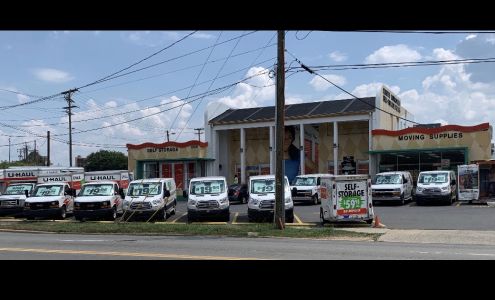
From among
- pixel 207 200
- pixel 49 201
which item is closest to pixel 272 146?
pixel 49 201

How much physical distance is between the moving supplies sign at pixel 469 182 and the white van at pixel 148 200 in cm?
1736

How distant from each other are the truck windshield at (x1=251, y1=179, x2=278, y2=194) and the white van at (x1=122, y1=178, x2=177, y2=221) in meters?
4.46

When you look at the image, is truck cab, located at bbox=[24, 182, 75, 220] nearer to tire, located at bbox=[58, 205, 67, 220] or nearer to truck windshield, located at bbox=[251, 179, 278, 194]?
tire, located at bbox=[58, 205, 67, 220]

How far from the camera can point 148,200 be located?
24.8m

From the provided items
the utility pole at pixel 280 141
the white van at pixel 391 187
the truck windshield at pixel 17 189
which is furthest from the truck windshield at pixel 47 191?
the white van at pixel 391 187

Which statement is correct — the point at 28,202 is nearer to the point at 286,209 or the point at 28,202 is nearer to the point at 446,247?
the point at 286,209

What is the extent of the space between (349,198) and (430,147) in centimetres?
1978

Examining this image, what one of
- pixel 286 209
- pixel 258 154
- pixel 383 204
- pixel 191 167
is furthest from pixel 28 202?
A: pixel 258 154

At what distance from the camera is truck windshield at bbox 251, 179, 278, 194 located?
2381cm

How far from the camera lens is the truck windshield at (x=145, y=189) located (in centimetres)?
2534

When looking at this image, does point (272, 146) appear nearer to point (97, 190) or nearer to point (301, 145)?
point (301, 145)

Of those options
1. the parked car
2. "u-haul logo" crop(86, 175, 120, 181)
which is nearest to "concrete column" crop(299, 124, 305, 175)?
the parked car
